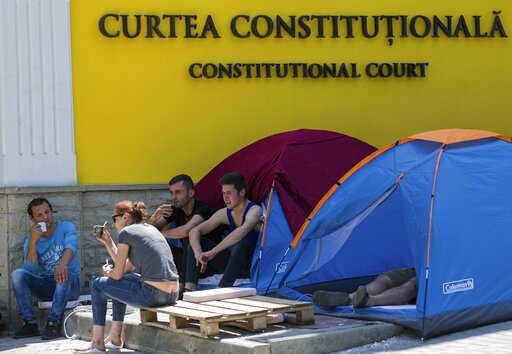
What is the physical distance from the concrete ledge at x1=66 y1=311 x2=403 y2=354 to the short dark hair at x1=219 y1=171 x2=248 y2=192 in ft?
6.04

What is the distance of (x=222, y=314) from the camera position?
25.8ft

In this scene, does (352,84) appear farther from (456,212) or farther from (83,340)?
(83,340)

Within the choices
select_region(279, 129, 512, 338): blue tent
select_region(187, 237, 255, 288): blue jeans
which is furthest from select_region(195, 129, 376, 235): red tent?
select_region(279, 129, 512, 338): blue tent

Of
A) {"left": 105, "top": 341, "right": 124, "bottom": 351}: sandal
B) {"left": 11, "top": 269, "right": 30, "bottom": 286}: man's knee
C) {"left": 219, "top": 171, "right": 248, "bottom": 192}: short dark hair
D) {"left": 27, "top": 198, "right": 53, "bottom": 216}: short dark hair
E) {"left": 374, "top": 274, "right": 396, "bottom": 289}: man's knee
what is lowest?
{"left": 105, "top": 341, "right": 124, "bottom": 351}: sandal

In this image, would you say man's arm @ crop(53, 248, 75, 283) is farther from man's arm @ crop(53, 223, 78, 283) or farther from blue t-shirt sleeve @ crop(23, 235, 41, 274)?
blue t-shirt sleeve @ crop(23, 235, 41, 274)

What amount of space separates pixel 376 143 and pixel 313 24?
159cm

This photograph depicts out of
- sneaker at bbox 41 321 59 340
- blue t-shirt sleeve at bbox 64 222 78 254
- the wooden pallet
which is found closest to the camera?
the wooden pallet

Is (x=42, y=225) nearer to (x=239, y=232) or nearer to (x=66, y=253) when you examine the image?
(x=66, y=253)

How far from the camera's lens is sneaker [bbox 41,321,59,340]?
379 inches

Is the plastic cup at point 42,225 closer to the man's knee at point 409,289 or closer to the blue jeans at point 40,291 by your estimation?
the blue jeans at point 40,291

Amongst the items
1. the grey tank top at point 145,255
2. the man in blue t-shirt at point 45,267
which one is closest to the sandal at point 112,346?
the grey tank top at point 145,255

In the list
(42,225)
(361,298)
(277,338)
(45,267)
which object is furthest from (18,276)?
(361,298)

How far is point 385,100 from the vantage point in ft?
39.3

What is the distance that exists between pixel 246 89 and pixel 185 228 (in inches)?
82.4
